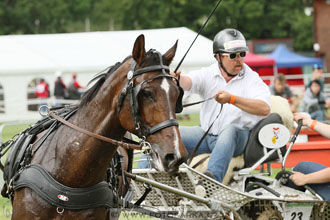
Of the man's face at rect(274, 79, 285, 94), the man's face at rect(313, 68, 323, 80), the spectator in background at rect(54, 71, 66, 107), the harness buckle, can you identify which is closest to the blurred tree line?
the spectator in background at rect(54, 71, 66, 107)

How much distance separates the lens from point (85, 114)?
401 centimetres

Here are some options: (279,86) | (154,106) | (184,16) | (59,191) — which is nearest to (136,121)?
(154,106)

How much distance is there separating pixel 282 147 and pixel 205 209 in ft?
3.30

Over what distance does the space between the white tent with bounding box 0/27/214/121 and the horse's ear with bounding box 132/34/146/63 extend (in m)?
16.7

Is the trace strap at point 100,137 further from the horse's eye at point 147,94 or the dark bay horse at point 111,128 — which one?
the horse's eye at point 147,94

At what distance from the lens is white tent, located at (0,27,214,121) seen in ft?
68.2

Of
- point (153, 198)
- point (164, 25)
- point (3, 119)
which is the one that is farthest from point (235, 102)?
point (164, 25)

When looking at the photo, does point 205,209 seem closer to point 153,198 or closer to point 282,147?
point 153,198

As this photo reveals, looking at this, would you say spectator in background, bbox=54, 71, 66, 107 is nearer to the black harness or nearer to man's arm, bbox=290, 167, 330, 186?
man's arm, bbox=290, 167, 330, 186

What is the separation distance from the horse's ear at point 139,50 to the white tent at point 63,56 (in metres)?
16.7

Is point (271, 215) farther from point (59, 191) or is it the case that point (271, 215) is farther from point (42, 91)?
point (42, 91)

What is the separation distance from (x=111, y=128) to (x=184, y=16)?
49.9 meters

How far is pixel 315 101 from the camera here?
14.1m

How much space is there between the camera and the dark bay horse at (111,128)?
354 cm
